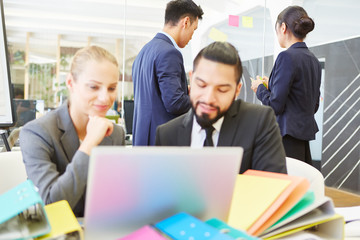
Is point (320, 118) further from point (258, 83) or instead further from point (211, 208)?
point (211, 208)

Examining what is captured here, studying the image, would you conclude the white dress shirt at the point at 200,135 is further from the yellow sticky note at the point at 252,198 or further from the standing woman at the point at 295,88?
the standing woman at the point at 295,88

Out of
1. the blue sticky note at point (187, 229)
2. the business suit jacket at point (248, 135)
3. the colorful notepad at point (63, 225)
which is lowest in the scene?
the colorful notepad at point (63, 225)

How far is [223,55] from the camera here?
0.98 m

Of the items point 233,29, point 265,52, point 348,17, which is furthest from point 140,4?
point 348,17

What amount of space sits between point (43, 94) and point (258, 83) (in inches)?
195

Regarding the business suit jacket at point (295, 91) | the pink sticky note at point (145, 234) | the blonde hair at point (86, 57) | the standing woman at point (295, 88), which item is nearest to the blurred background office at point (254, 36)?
the standing woman at point (295, 88)

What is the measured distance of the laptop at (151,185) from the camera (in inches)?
21.3

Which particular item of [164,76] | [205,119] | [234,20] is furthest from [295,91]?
[234,20]

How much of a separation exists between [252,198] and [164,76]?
1.18 meters

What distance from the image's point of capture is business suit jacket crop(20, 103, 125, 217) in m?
0.83

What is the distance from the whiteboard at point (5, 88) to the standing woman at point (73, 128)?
0.56 meters

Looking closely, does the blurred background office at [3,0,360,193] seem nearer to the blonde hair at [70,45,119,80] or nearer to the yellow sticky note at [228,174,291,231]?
the blonde hair at [70,45,119,80]

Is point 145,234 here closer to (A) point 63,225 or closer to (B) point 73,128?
(A) point 63,225

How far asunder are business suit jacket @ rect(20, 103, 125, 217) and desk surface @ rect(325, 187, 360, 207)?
279 cm
